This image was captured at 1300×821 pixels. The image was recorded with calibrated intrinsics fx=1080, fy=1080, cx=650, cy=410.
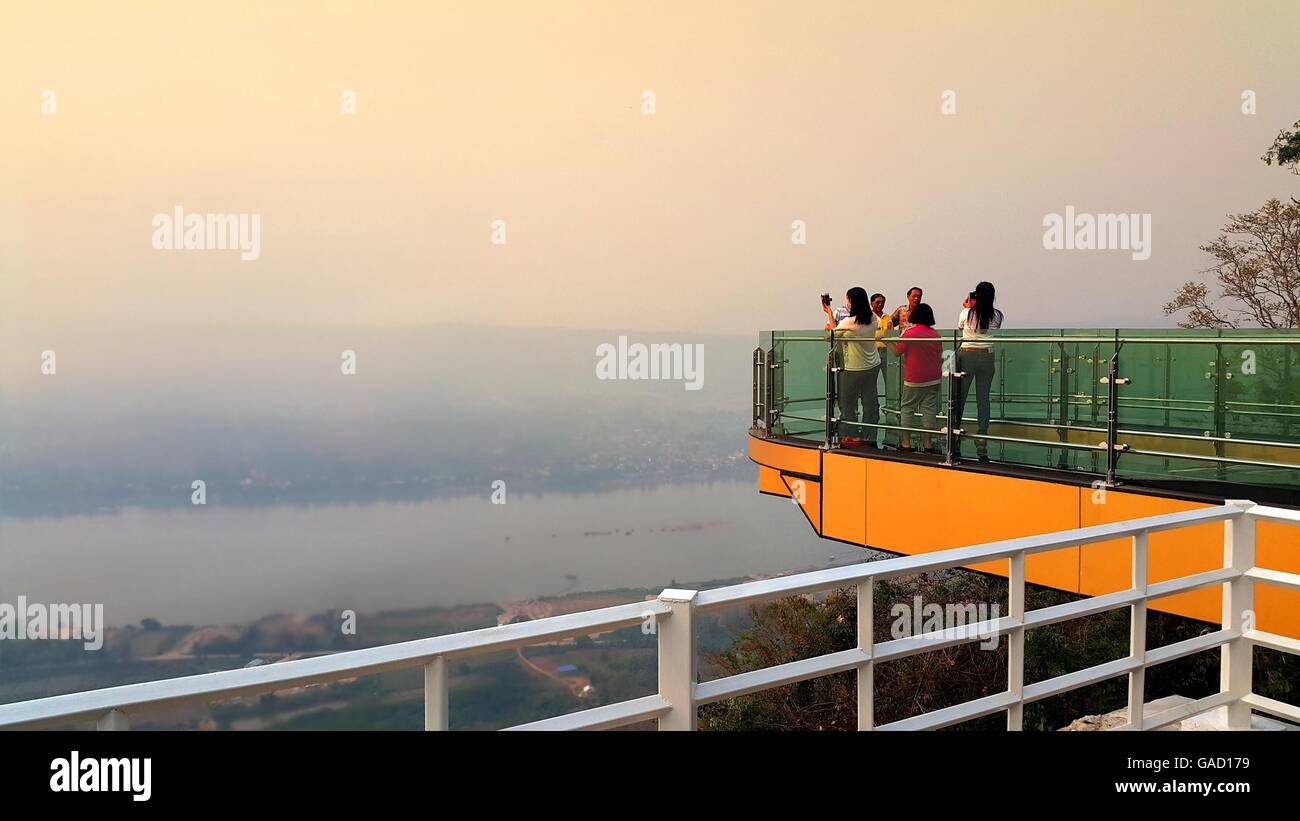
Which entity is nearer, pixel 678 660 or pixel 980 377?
pixel 678 660

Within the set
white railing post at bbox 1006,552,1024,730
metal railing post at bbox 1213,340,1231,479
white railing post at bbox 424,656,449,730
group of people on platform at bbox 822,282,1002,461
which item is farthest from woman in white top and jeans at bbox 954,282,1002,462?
white railing post at bbox 424,656,449,730

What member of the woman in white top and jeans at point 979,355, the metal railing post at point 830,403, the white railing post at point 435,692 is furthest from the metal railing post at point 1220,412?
the white railing post at point 435,692

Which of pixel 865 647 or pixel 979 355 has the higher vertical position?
pixel 979 355

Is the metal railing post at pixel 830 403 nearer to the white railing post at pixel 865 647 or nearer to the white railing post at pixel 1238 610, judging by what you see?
the white railing post at pixel 1238 610

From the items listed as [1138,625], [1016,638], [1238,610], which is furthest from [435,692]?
[1238,610]

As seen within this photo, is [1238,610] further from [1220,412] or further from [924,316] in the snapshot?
[924,316]
